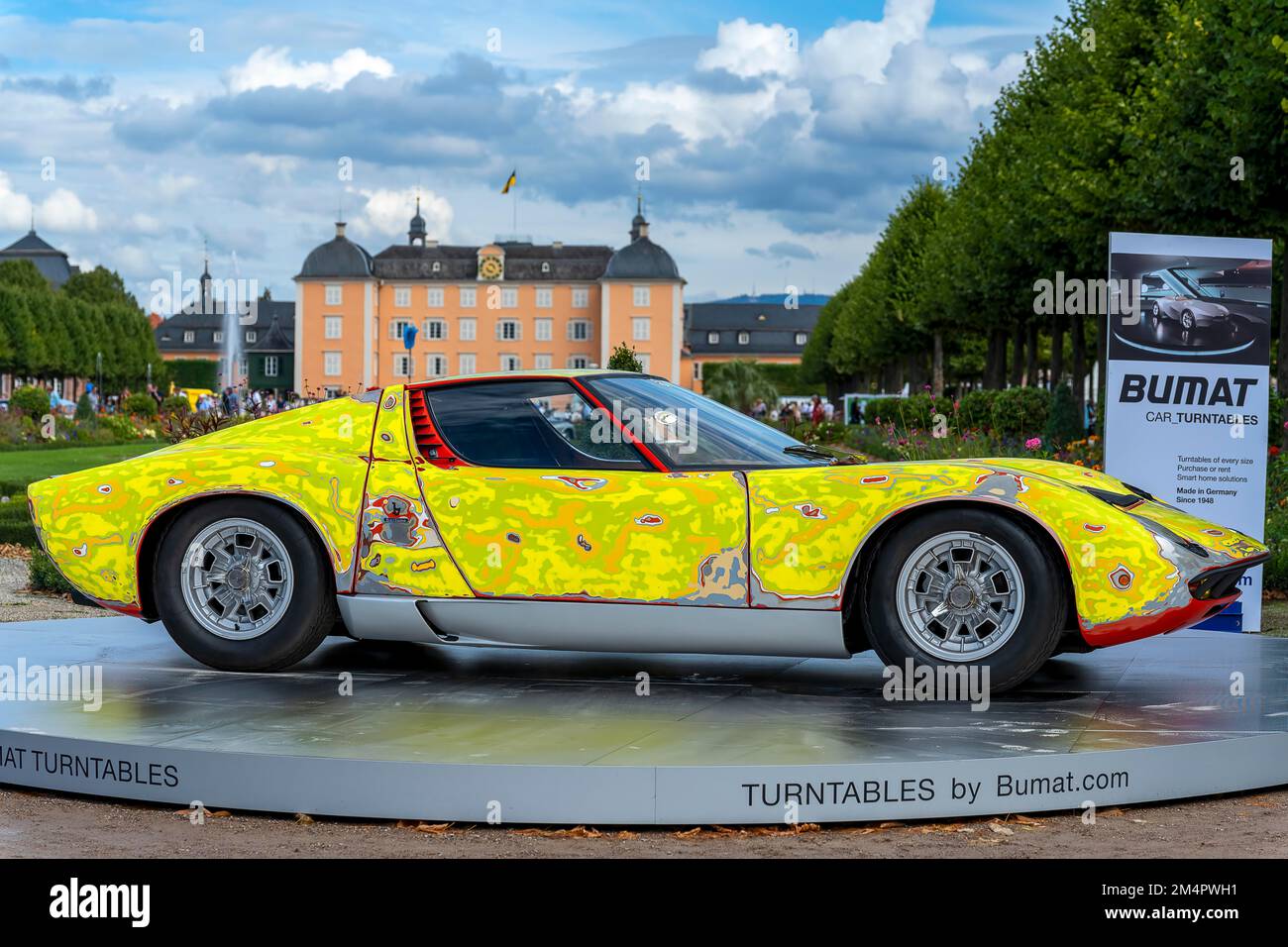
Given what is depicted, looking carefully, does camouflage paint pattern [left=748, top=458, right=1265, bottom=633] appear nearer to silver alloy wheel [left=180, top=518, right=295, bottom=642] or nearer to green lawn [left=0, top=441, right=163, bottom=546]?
silver alloy wheel [left=180, top=518, right=295, bottom=642]

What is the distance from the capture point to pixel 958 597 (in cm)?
608

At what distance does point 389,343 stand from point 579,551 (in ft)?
400

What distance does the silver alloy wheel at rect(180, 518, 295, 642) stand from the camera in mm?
6609

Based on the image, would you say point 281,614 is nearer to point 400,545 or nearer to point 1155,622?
point 400,545

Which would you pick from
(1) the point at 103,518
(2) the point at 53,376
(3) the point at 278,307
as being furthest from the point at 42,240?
(1) the point at 103,518

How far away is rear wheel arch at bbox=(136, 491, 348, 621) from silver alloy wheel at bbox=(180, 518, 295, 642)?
0.37ft

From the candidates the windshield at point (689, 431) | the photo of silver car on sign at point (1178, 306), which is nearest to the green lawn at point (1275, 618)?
the photo of silver car on sign at point (1178, 306)

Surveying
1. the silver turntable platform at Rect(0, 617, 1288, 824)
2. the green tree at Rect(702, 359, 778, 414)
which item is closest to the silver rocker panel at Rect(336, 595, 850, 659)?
the silver turntable platform at Rect(0, 617, 1288, 824)

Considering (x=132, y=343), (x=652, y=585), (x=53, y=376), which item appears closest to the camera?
(x=652, y=585)

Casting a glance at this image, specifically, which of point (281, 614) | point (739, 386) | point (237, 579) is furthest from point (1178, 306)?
point (739, 386)

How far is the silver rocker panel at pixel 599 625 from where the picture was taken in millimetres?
6102

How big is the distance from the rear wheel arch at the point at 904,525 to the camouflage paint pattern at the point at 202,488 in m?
2.11

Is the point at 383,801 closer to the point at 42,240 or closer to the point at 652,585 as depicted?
the point at 652,585

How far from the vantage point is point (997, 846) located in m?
4.77
